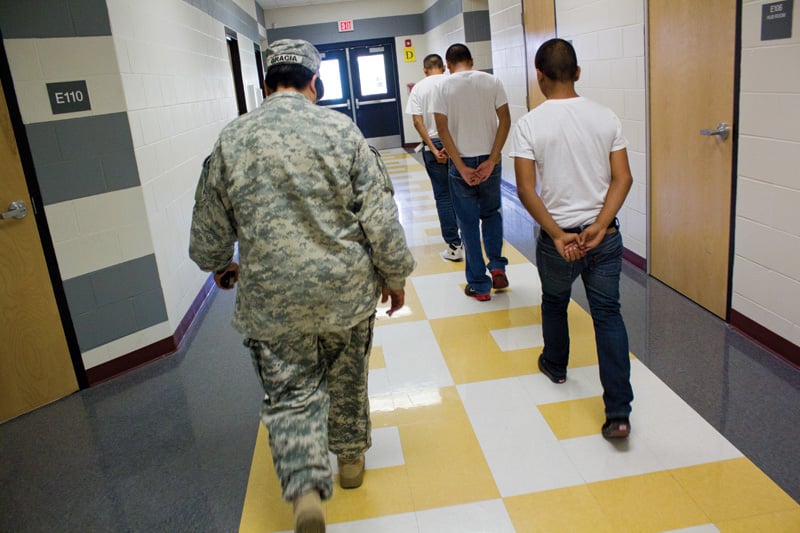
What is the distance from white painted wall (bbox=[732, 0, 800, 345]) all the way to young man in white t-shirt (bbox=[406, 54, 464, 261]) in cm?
189

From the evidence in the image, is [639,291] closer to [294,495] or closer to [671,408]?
[671,408]

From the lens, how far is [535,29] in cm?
583

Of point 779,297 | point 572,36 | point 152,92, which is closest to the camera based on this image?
point 779,297

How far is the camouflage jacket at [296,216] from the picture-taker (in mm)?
1694

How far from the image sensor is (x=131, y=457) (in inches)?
102

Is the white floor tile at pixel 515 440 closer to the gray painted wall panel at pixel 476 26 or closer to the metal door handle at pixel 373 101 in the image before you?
the gray painted wall panel at pixel 476 26

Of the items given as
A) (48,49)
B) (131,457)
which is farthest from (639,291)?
(48,49)

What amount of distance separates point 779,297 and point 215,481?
2484mm

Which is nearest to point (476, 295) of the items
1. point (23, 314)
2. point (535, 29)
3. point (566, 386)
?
point (566, 386)

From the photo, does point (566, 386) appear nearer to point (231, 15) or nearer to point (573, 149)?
point (573, 149)

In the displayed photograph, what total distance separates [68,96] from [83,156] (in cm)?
29

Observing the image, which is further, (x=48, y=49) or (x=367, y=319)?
(x=48, y=49)

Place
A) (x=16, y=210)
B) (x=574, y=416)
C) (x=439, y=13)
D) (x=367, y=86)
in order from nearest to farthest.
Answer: (x=574, y=416) < (x=16, y=210) < (x=439, y=13) < (x=367, y=86)

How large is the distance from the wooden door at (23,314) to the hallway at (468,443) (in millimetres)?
113
